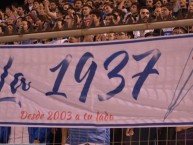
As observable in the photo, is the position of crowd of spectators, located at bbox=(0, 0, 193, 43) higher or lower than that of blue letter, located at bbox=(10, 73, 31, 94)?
higher

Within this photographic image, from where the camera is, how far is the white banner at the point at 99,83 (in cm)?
448

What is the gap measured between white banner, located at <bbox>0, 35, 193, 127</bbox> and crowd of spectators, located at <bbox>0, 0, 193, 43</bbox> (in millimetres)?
194

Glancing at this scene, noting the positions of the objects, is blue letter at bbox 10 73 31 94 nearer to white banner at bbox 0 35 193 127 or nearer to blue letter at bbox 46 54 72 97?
white banner at bbox 0 35 193 127

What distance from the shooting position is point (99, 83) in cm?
484

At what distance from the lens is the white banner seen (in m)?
4.48

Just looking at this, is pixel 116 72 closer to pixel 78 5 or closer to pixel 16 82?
pixel 16 82

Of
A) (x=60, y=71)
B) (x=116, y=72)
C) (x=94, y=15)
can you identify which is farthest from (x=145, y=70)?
(x=94, y=15)

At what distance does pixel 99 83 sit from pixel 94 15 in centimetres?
226

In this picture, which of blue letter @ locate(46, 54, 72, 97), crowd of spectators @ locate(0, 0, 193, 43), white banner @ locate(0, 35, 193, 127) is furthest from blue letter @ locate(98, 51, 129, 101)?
blue letter @ locate(46, 54, 72, 97)

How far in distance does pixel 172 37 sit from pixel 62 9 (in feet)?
16.9

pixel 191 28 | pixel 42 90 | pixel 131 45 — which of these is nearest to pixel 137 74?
pixel 131 45

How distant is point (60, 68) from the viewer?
16.6 feet

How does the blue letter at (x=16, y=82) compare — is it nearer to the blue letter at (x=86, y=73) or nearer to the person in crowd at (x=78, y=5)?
the blue letter at (x=86, y=73)

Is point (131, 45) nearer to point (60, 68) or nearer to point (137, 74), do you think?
point (137, 74)
